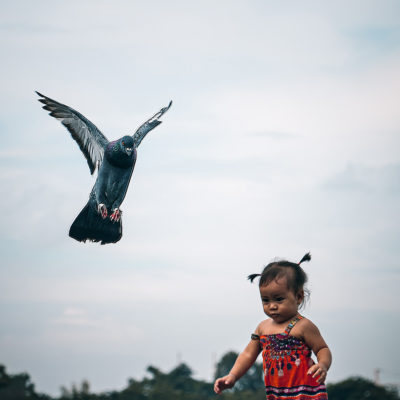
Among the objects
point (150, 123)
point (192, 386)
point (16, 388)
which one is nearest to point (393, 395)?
point (192, 386)

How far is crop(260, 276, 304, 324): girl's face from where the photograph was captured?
247 inches

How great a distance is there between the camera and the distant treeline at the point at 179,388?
45469mm

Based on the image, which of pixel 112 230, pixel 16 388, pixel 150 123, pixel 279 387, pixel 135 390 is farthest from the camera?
pixel 135 390

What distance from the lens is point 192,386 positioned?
2594 inches

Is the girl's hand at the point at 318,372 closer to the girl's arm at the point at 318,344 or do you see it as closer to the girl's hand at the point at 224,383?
the girl's arm at the point at 318,344

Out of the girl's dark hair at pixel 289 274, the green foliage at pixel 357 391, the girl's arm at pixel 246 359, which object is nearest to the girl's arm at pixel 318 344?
the girl's dark hair at pixel 289 274

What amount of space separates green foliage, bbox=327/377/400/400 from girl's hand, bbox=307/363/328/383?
5516 centimetres

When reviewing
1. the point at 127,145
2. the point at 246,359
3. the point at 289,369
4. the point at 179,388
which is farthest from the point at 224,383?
the point at 179,388

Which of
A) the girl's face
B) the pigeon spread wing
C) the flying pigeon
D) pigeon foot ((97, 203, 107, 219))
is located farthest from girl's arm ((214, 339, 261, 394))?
the pigeon spread wing

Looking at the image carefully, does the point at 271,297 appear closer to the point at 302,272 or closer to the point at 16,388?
the point at 302,272

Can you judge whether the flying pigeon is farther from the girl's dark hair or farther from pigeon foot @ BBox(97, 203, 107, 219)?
the girl's dark hair

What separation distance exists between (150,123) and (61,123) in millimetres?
1088

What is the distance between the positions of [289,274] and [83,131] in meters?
3.51

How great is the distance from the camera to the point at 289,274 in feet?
20.7
